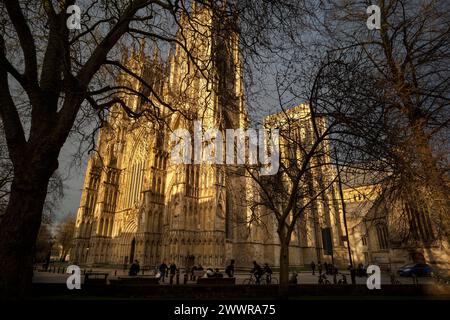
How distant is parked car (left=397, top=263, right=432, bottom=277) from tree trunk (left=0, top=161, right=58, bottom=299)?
76.8ft

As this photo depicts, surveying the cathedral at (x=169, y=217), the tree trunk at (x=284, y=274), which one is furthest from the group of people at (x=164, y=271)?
the tree trunk at (x=284, y=274)

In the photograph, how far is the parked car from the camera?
20.1 m

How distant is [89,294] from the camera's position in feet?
28.5

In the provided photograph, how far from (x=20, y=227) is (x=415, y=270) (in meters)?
24.7

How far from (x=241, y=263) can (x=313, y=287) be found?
2099 cm

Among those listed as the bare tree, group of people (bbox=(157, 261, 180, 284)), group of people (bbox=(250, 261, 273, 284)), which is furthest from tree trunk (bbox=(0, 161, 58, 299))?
group of people (bbox=(250, 261, 273, 284))

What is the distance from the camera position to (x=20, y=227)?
13.7 feet

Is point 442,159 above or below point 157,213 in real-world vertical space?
below

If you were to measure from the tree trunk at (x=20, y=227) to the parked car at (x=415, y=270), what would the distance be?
23.4m

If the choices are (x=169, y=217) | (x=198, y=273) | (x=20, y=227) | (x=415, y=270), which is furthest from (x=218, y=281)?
(x=169, y=217)

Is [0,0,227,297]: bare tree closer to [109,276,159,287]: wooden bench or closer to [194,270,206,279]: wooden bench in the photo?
[109,276,159,287]: wooden bench

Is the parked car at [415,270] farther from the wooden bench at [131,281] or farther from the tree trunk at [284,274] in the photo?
the wooden bench at [131,281]
